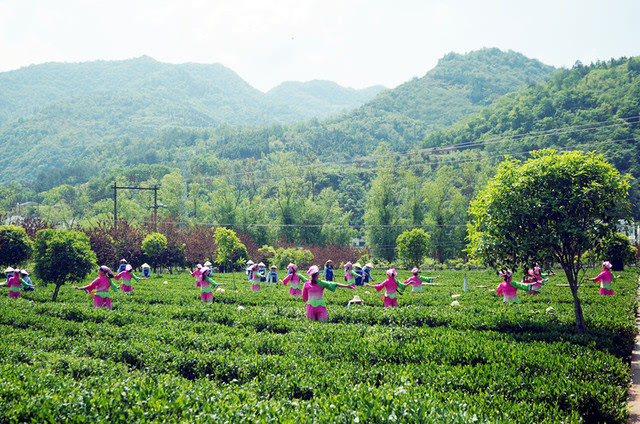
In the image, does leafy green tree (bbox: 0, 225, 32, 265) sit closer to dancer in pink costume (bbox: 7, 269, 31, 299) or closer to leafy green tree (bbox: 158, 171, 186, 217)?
dancer in pink costume (bbox: 7, 269, 31, 299)

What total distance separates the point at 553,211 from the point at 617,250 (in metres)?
16.7

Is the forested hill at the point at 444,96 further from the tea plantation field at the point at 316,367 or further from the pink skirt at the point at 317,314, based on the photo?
the tea plantation field at the point at 316,367

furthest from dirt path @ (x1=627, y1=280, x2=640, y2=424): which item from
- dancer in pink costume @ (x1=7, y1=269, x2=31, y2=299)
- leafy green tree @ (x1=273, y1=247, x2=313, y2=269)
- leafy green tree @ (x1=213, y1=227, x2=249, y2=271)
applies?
leafy green tree @ (x1=273, y1=247, x2=313, y2=269)

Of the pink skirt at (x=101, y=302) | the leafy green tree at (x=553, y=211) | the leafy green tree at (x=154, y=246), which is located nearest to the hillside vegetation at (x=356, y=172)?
the leafy green tree at (x=154, y=246)

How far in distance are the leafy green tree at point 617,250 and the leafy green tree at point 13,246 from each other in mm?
33548

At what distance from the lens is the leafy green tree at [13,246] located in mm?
30719

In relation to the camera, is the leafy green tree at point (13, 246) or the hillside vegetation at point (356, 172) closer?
the leafy green tree at point (13, 246)

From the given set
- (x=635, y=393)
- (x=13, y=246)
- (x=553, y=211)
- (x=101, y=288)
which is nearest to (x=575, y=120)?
(x=553, y=211)

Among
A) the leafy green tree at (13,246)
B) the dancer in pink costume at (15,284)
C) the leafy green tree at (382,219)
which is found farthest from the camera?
the leafy green tree at (382,219)

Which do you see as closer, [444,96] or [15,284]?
[15,284]

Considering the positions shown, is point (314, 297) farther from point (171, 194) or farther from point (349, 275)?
point (171, 194)

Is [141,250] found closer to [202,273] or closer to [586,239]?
[202,273]

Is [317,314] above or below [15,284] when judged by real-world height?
above

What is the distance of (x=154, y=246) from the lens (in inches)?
1560
